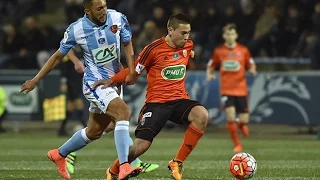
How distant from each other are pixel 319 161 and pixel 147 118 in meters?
4.20

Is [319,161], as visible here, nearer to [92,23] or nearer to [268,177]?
[268,177]

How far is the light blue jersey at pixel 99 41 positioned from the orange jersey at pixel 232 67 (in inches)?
266

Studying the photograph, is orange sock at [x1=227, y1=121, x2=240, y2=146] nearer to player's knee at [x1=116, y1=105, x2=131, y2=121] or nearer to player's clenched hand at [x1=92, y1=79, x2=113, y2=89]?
player's clenched hand at [x1=92, y1=79, x2=113, y2=89]

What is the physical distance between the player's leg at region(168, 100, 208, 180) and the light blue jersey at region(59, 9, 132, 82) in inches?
37.3

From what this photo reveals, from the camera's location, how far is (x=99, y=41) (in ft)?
33.9

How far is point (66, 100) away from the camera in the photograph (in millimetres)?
20156

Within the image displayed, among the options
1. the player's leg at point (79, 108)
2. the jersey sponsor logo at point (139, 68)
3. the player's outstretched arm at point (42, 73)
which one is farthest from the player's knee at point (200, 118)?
the player's leg at point (79, 108)

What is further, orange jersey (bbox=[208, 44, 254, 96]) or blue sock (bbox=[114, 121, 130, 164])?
orange jersey (bbox=[208, 44, 254, 96])

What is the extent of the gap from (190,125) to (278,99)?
10280 millimetres

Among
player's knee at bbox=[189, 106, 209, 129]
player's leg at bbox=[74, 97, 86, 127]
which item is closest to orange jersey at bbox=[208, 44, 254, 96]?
player's leg at bbox=[74, 97, 86, 127]

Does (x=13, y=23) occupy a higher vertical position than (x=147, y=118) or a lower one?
lower

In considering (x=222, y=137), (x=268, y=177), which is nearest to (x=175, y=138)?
(x=222, y=137)

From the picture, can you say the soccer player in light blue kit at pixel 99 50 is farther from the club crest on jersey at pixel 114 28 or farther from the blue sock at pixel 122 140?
the blue sock at pixel 122 140

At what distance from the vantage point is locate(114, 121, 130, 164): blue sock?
9.70 m
